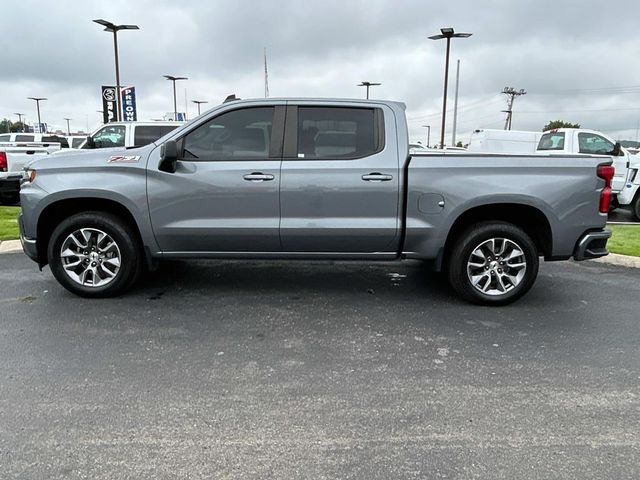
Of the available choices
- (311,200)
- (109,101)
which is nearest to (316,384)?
(311,200)

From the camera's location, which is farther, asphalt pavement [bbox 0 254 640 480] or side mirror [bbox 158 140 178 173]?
side mirror [bbox 158 140 178 173]

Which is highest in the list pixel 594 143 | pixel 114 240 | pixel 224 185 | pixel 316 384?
pixel 594 143

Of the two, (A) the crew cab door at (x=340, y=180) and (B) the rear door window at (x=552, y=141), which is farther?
(B) the rear door window at (x=552, y=141)

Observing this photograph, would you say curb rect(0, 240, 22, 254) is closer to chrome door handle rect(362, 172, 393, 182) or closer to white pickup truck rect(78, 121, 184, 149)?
chrome door handle rect(362, 172, 393, 182)

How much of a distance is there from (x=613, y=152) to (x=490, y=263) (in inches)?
355

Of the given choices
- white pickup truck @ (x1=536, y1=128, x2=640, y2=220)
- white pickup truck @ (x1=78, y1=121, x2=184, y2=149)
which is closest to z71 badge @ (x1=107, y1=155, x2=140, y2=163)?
white pickup truck @ (x1=78, y1=121, x2=184, y2=149)

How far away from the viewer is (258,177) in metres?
4.66

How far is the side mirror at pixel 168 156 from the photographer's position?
4.49 metres

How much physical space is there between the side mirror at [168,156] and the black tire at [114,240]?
738 mm

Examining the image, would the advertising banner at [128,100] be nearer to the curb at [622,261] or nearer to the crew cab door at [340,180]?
the crew cab door at [340,180]

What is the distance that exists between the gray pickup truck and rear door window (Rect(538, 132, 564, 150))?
8.73 metres

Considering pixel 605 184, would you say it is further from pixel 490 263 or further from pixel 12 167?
pixel 12 167

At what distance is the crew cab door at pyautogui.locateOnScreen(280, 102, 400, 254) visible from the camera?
465 cm

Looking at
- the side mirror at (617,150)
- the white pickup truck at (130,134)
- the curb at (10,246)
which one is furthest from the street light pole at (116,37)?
the side mirror at (617,150)
